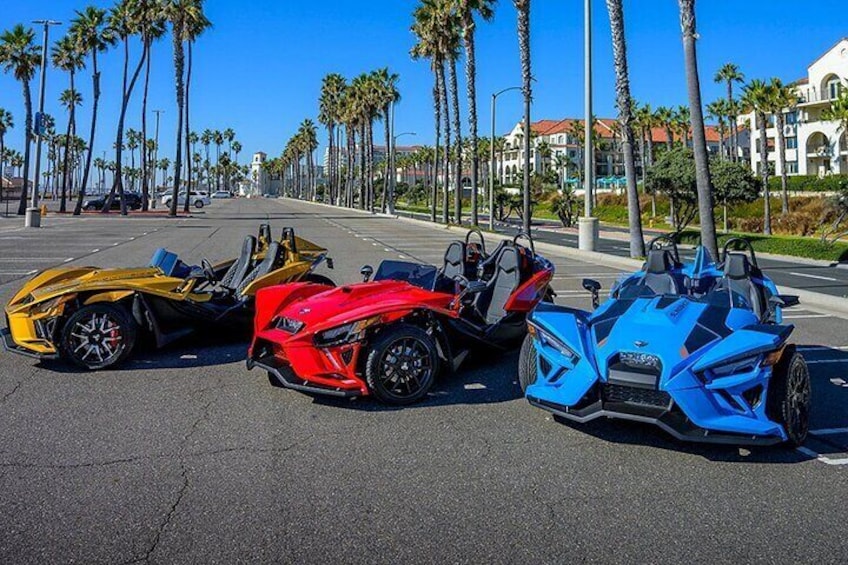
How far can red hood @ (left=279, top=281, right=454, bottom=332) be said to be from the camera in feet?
19.5

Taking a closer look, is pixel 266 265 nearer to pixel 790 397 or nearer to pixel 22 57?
pixel 790 397

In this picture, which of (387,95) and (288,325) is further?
(387,95)

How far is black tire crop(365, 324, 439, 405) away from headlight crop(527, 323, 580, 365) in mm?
909

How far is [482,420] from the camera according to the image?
5.77m

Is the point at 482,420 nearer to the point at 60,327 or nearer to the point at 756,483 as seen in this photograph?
the point at 756,483

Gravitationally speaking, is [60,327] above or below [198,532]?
above

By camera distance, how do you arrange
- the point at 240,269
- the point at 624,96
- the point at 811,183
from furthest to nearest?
1. the point at 811,183
2. the point at 624,96
3. the point at 240,269

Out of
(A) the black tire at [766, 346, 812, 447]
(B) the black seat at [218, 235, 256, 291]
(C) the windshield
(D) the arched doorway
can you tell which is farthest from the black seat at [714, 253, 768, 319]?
(D) the arched doorway

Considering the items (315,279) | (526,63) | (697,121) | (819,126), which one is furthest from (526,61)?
(819,126)

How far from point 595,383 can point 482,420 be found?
3.95 feet

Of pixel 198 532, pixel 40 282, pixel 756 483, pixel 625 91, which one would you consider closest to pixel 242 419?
pixel 198 532

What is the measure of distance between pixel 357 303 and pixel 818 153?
252 ft

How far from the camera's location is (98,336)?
7.08 metres

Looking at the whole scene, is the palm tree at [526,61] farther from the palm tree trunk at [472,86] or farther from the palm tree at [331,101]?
the palm tree at [331,101]
